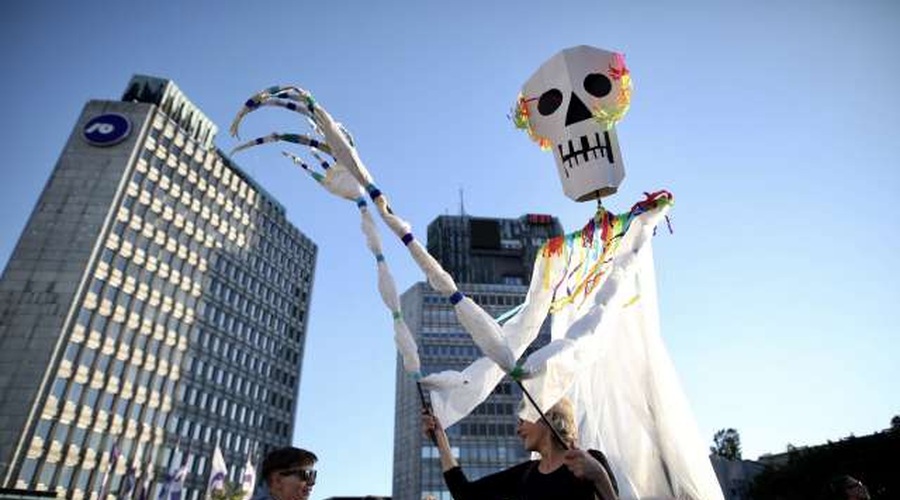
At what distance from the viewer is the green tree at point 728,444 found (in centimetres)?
6347

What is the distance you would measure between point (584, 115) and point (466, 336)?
207 ft

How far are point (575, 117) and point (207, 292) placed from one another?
189ft

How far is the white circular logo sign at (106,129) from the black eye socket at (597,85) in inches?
2183

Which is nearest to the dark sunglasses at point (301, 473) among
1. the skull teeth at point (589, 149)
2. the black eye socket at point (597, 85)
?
the skull teeth at point (589, 149)

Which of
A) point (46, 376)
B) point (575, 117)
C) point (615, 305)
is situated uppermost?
point (46, 376)

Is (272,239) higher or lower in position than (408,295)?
higher

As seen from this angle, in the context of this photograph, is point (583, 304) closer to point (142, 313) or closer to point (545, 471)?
point (545, 471)

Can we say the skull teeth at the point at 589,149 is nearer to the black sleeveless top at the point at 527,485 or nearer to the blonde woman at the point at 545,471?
the blonde woman at the point at 545,471

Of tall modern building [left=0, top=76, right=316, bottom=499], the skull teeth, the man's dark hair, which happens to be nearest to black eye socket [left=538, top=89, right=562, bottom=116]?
the skull teeth

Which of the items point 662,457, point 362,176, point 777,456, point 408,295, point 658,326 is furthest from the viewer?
point 408,295

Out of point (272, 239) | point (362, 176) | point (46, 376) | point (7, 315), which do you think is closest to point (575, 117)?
point (362, 176)

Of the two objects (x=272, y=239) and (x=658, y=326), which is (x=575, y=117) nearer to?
(x=658, y=326)

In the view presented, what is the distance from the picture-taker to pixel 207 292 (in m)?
56.7

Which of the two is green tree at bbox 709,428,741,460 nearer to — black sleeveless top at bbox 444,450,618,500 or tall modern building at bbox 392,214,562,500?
tall modern building at bbox 392,214,562,500
